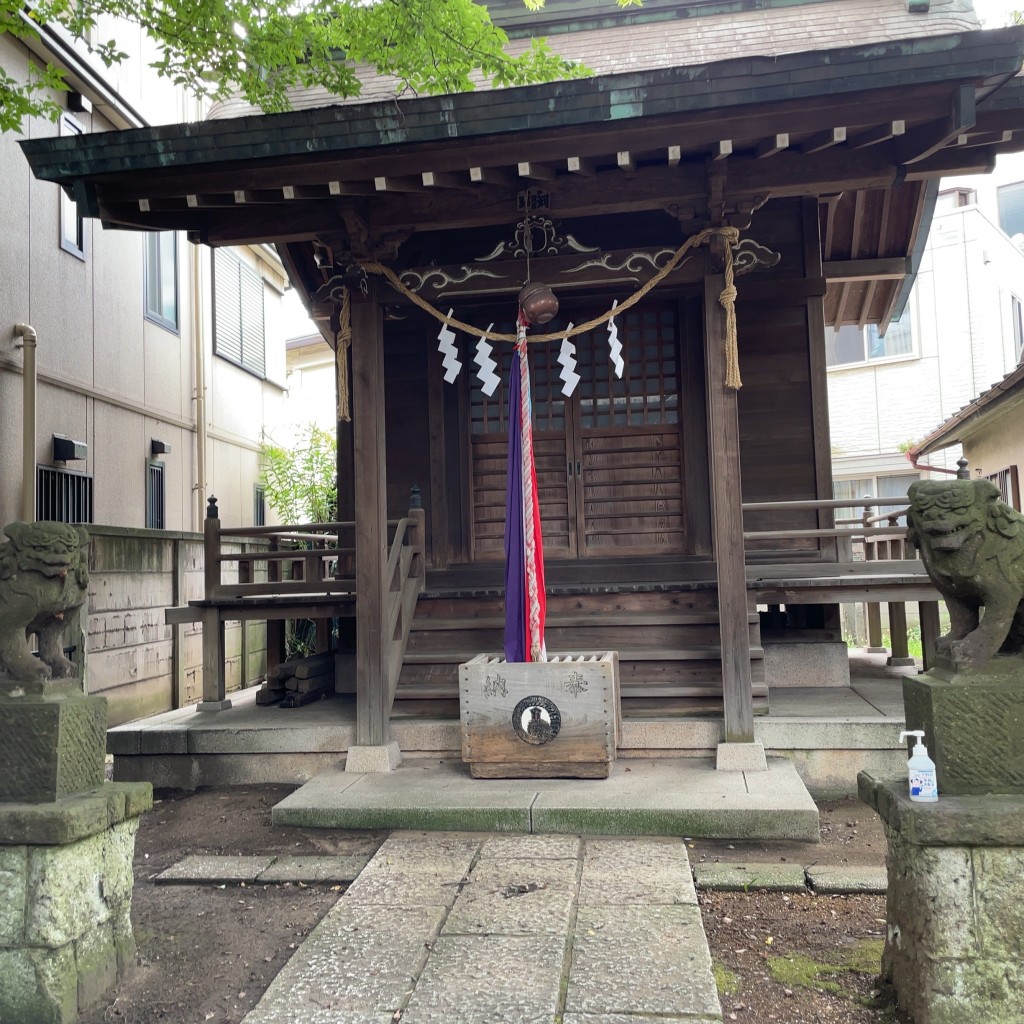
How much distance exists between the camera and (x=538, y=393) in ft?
28.3

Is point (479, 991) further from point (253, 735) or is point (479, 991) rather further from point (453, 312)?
point (453, 312)

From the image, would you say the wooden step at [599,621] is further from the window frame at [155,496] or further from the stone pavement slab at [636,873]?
the window frame at [155,496]

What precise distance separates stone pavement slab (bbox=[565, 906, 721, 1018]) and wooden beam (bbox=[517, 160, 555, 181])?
4415 millimetres

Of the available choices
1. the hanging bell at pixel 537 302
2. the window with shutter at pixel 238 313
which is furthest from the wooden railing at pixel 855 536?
the window with shutter at pixel 238 313

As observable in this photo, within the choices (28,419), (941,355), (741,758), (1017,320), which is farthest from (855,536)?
(1017,320)

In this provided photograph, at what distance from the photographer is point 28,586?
346cm

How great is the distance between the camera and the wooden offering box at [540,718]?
5820 millimetres

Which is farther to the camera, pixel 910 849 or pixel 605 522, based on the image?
pixel 605 522

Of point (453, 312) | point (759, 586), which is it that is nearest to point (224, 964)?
point (759, 586)

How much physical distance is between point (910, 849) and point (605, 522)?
5540 mm

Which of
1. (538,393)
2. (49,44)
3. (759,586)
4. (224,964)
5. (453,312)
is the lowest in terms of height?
(224,964)

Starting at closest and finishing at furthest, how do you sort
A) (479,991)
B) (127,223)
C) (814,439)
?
(479,991)
(127,223)
(814,439)

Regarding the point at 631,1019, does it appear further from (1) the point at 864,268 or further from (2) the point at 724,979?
(1) the point at 864,268

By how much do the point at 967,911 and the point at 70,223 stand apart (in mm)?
11013
